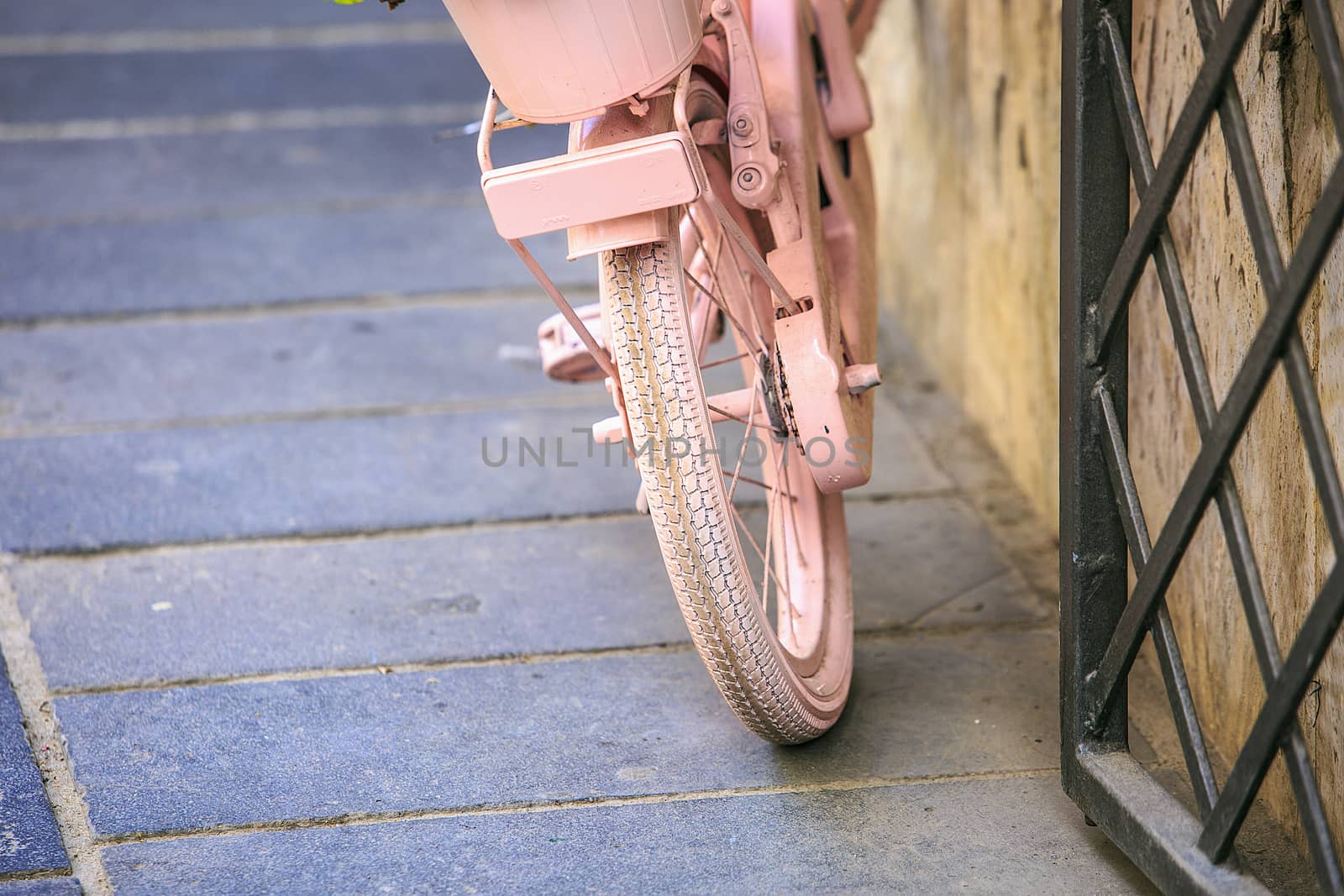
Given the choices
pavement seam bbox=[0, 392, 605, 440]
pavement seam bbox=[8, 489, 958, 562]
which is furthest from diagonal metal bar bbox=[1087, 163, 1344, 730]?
pavement seam bbox=[0, 392, 605, 440]

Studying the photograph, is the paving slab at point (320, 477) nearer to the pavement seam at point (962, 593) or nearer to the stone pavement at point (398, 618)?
the stone pavement at point (398, 618)

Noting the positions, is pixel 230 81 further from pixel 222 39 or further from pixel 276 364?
pixel 276 364

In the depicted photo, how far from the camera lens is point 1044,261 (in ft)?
8.82

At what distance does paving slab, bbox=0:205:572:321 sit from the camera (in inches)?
153

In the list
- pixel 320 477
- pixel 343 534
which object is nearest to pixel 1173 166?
pixel 343 534

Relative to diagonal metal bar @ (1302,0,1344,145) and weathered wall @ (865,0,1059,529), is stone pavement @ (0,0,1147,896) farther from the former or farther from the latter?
diagonal metal bar @ (1302,0,1344,145)

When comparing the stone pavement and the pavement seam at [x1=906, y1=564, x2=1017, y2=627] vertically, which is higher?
the stone pavement

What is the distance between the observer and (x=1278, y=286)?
1.36 m

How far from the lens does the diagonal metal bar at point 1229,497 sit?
4.64 feet

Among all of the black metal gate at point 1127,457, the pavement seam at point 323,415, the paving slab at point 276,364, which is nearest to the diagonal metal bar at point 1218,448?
the black metal gate at point 1127,457

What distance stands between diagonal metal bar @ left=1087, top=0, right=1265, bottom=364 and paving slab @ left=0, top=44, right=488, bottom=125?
4.28 m

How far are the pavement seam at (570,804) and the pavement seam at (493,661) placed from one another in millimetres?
397

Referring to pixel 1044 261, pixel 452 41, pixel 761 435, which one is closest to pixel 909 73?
pixel 1044 261

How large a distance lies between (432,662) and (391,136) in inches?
132
